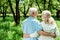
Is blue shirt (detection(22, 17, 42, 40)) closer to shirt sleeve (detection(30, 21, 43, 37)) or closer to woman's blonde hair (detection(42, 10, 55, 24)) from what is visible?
shirt sleeve (detection(30, 21, 43, 37))

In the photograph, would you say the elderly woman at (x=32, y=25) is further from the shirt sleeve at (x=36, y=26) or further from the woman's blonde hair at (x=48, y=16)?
the woman's blonde hair at (x=48, y=16)

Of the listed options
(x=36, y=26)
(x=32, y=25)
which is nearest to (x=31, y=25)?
(x=32, y=25)

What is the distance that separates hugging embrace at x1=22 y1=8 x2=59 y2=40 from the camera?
6.19m

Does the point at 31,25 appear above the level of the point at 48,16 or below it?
below

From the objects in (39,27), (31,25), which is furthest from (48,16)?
(31,25)

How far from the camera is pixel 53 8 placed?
31.9 meters

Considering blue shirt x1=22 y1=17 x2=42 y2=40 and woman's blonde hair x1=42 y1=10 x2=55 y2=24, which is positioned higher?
woman's blonde hair x1=42 y1=10 x2=55 y2=24

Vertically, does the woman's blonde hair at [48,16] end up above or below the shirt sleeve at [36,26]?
above

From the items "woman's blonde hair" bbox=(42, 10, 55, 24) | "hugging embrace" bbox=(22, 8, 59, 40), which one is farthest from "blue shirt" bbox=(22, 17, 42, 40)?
"woman's blonde hair" bbox=(42, 10, 55, 24)

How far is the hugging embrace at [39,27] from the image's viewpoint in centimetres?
619

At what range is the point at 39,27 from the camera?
6.22 metres

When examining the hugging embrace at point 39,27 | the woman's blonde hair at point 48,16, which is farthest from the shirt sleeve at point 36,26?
the woman's blonde hair at point 48,16

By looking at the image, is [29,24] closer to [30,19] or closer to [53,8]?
[30,19]

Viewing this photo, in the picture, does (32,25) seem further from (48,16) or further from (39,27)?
(48,16)
